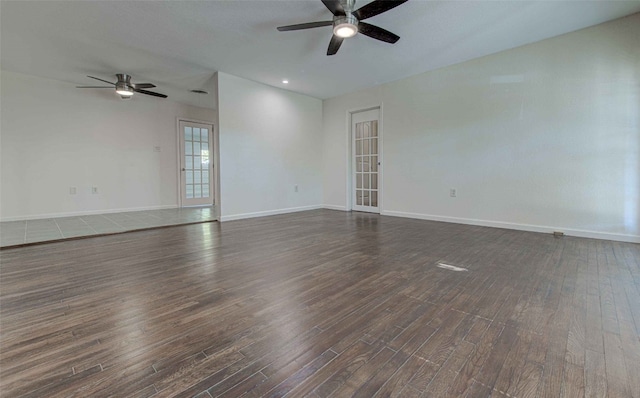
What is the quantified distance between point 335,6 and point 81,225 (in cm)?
507

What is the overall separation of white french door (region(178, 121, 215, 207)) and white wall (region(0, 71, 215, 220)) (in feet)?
0.74

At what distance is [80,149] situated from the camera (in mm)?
5422

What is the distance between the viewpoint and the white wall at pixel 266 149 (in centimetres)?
498

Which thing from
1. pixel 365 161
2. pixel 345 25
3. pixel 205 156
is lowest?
pixel 365 161

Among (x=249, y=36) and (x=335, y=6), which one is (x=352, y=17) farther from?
(x=249, y=36)

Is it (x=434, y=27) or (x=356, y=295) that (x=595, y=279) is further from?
(x=434, y=27)

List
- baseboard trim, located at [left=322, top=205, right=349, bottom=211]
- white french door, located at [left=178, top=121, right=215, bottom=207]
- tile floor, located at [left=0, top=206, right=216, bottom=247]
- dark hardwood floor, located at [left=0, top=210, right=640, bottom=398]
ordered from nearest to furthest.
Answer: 1. dark hardwood floor, located at [left=0, top=210, right=640, bottom=398]
2. tile floor, located at [left=0, top=206, right=216, bottom=247]
3. baseboard trim, located at [left=322, top=205, right=349, bottom=211]
4. white french door, located at [left=178, top=121, right=215, bottom=207]

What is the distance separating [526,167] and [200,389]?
187 inches

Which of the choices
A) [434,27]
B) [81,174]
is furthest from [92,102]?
[434,27]

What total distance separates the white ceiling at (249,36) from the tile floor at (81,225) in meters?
2.63

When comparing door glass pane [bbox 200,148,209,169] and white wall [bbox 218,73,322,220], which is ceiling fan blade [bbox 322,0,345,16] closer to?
white wall [bbox 218,73,322,220]

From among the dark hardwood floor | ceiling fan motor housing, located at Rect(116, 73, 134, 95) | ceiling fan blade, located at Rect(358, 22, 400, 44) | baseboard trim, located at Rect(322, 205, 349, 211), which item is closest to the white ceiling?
ceiling fan motor housing, located at Rect(116, 73, 134, 95)

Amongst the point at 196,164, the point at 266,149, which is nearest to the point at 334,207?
the point at 266,149

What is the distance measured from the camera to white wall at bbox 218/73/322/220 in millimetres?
4980
